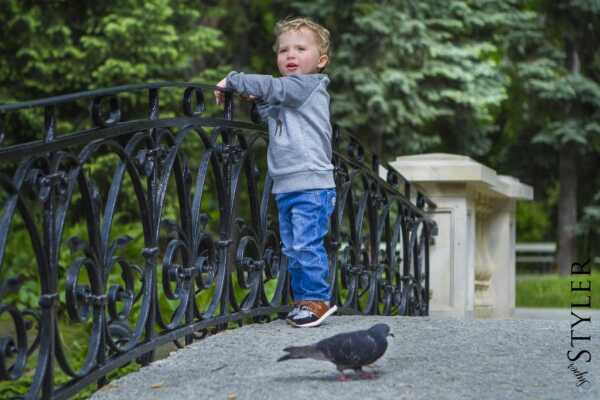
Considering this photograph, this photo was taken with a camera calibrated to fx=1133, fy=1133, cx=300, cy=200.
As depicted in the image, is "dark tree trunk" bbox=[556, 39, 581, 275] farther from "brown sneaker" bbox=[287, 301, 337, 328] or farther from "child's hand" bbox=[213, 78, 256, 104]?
"child's hand" bbox=[213, 78, 256, 104]

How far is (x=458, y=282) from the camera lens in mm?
8258

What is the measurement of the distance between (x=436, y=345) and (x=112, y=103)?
1.65 meters

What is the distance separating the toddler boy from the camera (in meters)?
5.03

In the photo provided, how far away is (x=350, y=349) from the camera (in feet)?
12.3

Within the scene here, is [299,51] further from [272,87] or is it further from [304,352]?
[304,352]

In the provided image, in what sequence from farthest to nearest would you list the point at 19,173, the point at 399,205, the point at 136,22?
the point at 136,22, the point at 399,205, the point at 19,173

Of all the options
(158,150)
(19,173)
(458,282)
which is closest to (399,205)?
(458,282)

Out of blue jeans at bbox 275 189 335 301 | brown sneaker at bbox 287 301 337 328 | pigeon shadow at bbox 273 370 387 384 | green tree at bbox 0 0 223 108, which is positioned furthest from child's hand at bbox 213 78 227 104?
green tree at bbox 0 0 223 108

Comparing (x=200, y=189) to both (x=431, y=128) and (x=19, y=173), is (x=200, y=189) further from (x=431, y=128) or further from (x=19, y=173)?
(x=431, y=128)

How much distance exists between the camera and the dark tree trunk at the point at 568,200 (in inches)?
781

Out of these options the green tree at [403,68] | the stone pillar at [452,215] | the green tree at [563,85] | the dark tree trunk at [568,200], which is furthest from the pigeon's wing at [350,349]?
the dark tree trunk at [568,200]

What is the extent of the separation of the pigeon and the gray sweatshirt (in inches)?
53.9

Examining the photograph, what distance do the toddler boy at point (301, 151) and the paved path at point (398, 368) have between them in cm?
24

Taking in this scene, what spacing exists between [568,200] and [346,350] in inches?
679
